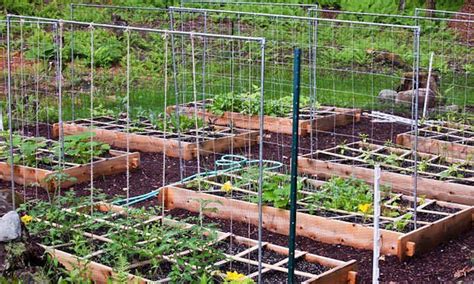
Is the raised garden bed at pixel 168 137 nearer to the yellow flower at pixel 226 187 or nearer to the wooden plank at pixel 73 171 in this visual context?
the wooden plank at pixel 73 171

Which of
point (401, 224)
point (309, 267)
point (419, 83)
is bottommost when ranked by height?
point (309, 267)

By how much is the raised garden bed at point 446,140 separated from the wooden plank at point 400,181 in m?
0.77

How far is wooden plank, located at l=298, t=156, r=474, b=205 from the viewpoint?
7.76 meters

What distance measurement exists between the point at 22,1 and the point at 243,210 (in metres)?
12.4

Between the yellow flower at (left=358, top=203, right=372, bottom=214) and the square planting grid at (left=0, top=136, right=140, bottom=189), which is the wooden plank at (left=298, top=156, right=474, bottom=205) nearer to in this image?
the yellow flower at (left=358, top=203, right=372, bottom=214)

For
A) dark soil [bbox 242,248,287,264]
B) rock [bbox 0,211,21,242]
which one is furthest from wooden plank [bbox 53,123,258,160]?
rock [bbox 0,211,21,242]

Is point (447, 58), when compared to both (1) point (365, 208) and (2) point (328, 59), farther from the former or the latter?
(1) point (365, 208)

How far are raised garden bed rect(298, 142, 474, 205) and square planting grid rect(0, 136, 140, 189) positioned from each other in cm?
193

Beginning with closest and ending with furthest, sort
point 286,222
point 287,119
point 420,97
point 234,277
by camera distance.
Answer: point 234,277, point 286,222, point 287,119, point 420,97

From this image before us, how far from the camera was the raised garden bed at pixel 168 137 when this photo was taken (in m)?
9.52

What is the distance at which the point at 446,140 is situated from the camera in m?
9.59

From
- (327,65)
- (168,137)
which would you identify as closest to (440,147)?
(168,137)

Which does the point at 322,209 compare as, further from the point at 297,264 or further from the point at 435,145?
the point at 435,145

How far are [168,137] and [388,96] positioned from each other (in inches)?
158
